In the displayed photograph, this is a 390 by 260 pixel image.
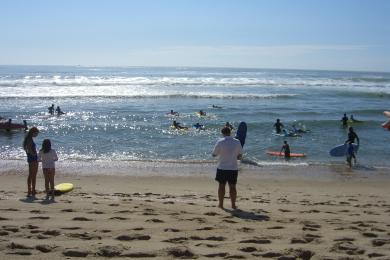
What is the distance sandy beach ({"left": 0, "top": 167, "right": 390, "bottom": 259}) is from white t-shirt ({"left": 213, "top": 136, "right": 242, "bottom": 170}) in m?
0.78

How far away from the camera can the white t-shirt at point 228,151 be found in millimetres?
7621

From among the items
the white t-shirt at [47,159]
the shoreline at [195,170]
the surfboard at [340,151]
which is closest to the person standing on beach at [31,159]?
the white t-shirt at [47,159]

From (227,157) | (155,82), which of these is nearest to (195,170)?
(227,157)

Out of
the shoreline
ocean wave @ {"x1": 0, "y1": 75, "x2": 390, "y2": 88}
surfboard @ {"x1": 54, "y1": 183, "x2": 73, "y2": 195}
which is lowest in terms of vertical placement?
the shoreline

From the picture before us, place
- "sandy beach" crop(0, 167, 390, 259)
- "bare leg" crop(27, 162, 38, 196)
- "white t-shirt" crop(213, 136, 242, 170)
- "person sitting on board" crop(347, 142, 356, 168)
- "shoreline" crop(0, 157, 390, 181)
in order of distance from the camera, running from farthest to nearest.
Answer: "person sitting on board" crop(347, 142, 356, 168) < "shoreline" crop(0, 157, 390, 181) < "bare leg" crop(27, 162, 38, 196) < "white t-shirt" crop(213, 136, 242, 170) < "sandy beach" crop(0, 167, 390, 259)

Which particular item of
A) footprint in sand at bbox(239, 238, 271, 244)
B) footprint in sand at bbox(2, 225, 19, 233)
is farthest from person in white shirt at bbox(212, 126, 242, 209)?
footprint in sand at bbox(2, 225, 19, 233)

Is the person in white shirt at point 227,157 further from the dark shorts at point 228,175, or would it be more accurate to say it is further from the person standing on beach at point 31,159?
the person standing on beach at point 31,159

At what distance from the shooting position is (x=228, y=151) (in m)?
7.62

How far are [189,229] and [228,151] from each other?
6.79ft

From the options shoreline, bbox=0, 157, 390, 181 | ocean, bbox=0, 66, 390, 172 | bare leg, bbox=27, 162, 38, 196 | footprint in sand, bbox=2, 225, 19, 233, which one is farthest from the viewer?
ocean, bbox=0, 66, 390, 172

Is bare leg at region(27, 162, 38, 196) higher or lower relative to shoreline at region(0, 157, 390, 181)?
higher

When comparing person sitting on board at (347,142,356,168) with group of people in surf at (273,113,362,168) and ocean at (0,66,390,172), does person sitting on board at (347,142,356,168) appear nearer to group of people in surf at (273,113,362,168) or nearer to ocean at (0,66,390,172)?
group of people in surf at (273,113,362,168)

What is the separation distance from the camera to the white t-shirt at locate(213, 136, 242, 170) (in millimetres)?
7621

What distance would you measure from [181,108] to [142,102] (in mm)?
5995
